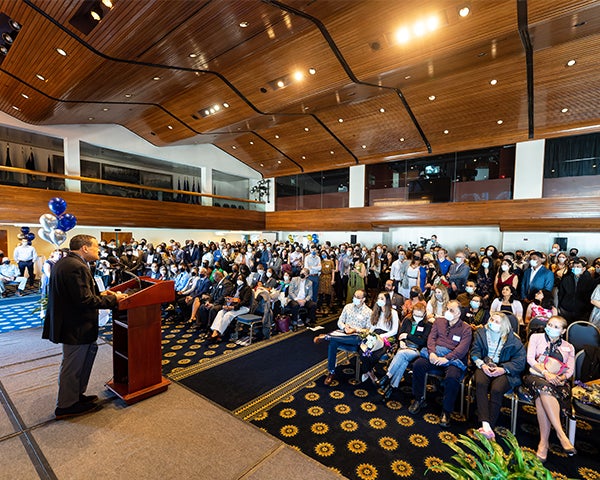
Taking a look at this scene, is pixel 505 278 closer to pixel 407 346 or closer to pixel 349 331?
pixel 407 346

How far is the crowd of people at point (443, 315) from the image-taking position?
265 cm

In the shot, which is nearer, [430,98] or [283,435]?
[283,435]

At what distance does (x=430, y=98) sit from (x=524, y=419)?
756 cm

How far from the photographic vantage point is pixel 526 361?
2.80 m

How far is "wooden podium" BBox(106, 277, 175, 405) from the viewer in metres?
2.79

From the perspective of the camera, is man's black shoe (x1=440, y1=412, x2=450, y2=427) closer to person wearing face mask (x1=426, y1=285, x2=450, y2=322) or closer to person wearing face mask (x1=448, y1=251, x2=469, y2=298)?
person wearing face mask (x1=426, y1=285, x2=450, y2=322)

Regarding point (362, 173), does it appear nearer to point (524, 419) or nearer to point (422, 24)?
point (422, 24)

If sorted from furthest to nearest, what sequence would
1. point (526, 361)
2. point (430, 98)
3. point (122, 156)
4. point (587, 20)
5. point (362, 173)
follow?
point (362, 173)
point (122, 156)
point (430, 98)
point (587, 20)
point (526, 361)

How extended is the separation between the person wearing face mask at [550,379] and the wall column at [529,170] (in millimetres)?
7606

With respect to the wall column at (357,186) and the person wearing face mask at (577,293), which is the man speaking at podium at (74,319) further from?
the wall column at (357,186)

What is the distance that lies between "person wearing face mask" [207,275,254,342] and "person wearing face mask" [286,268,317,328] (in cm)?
84

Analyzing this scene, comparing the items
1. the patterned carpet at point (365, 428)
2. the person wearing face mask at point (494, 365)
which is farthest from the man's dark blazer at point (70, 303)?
the person wearing face mask at point (494, 365)

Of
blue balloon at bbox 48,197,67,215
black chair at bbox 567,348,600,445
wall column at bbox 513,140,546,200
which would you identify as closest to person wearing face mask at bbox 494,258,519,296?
black chair at bbox 567,348,600,445

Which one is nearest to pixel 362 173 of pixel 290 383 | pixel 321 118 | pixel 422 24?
pixel 321 118
